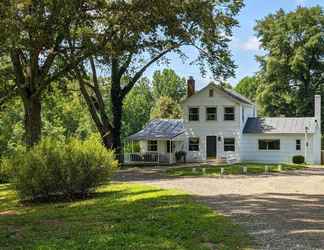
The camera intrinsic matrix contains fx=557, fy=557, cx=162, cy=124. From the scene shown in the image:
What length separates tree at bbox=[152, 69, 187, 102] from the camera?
4023 inches

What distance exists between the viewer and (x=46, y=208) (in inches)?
680

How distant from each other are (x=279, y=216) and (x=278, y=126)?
3498cm

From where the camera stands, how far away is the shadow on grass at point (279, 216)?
31.6ft

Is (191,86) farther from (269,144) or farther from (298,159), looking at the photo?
(298,159)

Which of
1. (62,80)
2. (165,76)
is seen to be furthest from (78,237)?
(165,76)

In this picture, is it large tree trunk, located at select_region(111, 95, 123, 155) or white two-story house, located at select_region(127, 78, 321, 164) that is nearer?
large tree trunk, located at select_region(111, 95, 123, 155)

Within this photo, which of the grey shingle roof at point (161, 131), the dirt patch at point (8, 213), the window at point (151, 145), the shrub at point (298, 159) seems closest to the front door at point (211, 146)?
the grey shingle roof at point (161, 131)

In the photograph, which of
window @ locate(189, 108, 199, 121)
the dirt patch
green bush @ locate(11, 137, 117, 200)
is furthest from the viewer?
window @ locate(189, 108, 199, 121)

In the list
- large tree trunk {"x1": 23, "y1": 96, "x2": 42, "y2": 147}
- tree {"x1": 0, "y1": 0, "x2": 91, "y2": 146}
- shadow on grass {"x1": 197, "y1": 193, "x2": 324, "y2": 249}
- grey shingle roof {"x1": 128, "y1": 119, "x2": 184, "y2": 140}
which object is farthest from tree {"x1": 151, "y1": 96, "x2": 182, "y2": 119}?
shadow on grass {"x1": 197, "y1": 193, "x2": 324, "y2": 249}

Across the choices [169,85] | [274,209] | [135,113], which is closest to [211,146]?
[274,209]

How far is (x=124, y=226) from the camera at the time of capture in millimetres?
11445

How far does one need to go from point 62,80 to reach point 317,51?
119ft

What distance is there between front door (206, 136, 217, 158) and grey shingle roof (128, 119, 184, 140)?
252cm

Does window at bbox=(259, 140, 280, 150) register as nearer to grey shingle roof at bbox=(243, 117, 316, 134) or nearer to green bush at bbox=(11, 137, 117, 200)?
grey shingle roof at bbox=(243, 117, 316, 134)
